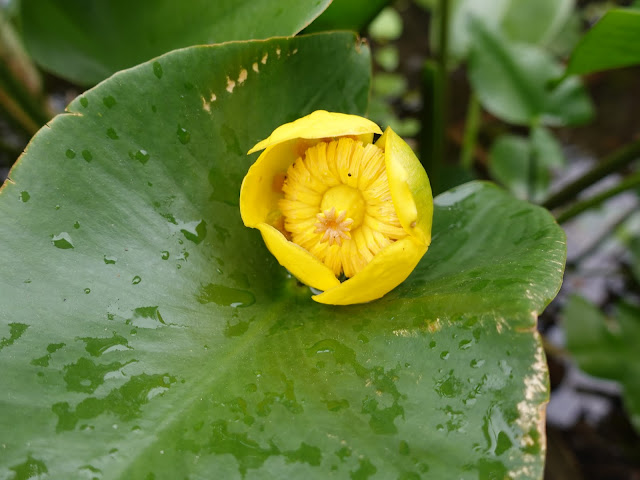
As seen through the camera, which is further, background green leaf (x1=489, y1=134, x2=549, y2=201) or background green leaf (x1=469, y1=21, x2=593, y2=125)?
background green leaf (x1=489, y1=134, x2=549, y2=201)

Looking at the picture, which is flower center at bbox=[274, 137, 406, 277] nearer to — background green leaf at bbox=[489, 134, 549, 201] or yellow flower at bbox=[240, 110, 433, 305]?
yellow flower at bbox=[240, 110, 433, 305]

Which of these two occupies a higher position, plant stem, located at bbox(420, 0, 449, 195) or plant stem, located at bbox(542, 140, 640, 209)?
plant stem, located at bbox(420, 0, 449, 195)

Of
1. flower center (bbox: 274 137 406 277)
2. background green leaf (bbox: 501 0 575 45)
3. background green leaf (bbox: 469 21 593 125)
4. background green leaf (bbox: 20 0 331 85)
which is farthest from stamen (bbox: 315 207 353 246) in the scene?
background green leaf (bbox: 501 0 575 45)

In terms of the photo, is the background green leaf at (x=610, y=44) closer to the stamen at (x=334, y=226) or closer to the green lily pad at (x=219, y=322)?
the green lily pad at (x=219, y=322)

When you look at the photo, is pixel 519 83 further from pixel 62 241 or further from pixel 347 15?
pixel 62 241

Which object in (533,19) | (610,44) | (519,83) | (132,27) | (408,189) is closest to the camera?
(408,189)

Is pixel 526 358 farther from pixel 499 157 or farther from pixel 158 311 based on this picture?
pixel 499 157

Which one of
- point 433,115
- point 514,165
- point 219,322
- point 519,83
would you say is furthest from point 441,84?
point 219,322

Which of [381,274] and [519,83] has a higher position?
[381,274]
